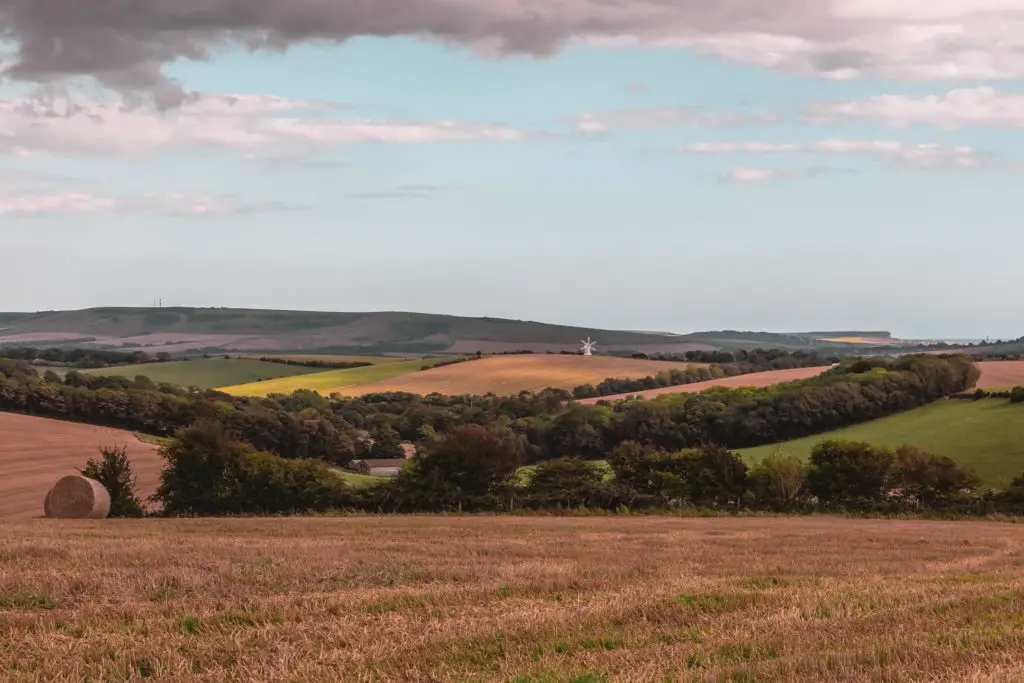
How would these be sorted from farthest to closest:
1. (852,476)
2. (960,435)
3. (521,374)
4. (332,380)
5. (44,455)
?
1. (332,380)
2. (521,374)
3. (960,435)
4. (44,455)
5. (852,476)

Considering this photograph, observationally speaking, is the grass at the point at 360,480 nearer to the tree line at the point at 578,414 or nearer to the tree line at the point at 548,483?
the tree line at the point at 548,483

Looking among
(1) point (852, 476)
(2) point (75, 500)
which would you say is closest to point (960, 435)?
(1) point (852, 476)

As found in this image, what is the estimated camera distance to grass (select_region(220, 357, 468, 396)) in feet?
507

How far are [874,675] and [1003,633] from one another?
284 cm

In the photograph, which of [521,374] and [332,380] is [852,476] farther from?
[332,380]

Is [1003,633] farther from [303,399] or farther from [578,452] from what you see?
[303,399]

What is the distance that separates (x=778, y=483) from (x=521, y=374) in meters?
104

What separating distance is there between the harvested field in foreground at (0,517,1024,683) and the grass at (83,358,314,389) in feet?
457

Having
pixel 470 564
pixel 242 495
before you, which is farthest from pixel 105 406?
pixel 470 564

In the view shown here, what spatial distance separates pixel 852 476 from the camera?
56219 millimetres

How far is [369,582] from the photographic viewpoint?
18.2 m

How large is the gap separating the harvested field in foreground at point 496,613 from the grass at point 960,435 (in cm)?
5844

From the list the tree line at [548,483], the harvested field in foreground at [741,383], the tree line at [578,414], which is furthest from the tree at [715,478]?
the harvested field in foreground at [741,383]

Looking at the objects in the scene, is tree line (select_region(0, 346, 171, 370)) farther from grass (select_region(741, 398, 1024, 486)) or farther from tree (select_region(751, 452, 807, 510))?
tree (select_region(751, 452, 807, 510))
